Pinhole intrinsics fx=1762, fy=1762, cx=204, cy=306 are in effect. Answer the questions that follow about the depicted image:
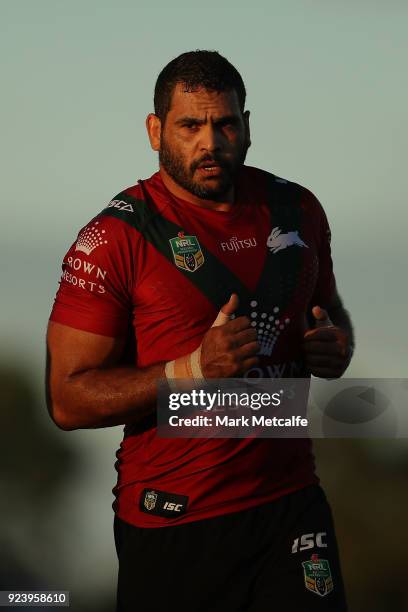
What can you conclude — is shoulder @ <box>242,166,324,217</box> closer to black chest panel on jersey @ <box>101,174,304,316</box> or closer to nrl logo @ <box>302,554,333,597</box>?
black chest panel on jersey @ <box>101,174,304,316</box>

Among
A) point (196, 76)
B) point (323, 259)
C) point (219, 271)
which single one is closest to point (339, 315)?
point (323, 259)

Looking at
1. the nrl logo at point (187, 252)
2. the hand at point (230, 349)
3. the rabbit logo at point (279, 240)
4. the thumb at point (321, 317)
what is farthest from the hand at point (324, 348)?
the nrl logo at point (187, 252)

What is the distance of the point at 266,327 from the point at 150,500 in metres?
0.96

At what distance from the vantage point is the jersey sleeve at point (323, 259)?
8648mm

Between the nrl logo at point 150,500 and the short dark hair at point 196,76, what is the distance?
1763 millimetres

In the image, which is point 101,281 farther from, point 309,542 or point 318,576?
point 318,576

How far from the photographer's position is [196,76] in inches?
325

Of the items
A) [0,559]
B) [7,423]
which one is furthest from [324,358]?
[7,423]

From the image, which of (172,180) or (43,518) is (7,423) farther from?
(172,180)

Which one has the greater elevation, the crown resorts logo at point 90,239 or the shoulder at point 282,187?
the shoulder at point 282,187

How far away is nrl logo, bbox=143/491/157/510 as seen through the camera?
806 cm

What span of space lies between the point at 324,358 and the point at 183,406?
0.71 m

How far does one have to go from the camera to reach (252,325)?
8.05 metres

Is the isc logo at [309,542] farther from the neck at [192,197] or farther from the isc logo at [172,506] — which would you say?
the neck at [192,197]
